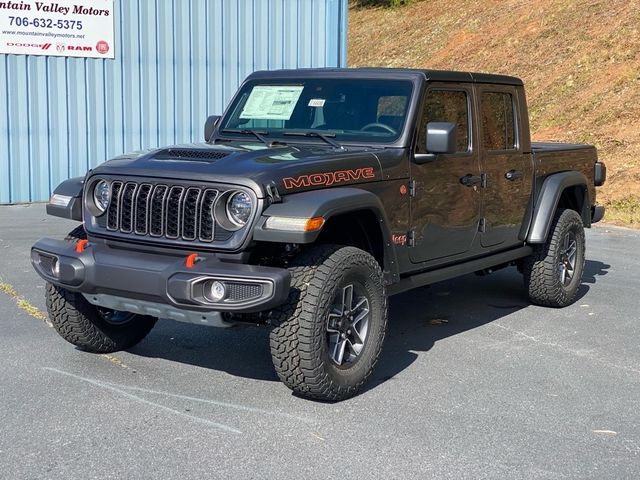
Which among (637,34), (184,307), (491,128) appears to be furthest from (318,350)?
(637,34)

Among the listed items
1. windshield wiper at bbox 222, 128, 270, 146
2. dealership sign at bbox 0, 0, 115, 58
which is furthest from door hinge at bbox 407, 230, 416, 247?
dealership sign at bbox 0, 0, 115, 58

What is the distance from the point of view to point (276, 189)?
476cm

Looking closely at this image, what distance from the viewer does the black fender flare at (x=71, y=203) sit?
5426 millimetres

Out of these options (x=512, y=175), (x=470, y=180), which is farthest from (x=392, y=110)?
(x=512, y=175)

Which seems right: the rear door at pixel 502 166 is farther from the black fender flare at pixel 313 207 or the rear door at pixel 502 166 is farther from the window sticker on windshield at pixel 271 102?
the black fender flare at pixel 313 207

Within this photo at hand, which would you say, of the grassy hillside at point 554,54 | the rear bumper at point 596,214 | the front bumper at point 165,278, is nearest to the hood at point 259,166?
the front bumper at point 165,278

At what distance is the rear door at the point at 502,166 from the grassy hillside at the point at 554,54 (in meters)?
6.11

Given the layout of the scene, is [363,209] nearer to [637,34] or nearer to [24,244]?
[24,244]

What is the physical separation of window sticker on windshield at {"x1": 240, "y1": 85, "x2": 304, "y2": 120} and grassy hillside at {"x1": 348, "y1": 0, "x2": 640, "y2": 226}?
7686 millimetres

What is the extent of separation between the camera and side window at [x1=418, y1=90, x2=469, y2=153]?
19.6 ft

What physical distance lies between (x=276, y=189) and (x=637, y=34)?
62.8 ft

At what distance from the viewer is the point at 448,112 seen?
627cm

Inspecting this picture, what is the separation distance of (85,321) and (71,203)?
30.4 inches

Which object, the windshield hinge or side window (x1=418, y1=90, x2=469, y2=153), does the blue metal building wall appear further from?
the windshield hinge
